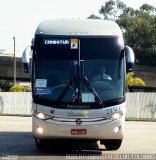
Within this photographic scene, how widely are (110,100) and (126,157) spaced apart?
4.83 feet

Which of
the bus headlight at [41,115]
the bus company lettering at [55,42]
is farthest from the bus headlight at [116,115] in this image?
the bus company lettering at [55,42]

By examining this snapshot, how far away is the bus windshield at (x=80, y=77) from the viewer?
43.0 feet

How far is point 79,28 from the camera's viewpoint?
13.9 meters

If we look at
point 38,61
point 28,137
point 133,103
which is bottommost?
point 133,103

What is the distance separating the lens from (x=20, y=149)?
14.7m

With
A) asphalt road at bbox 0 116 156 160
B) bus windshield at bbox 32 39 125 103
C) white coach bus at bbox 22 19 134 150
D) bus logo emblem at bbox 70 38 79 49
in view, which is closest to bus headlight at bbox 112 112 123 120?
white coach bus at bbox 22 19 134 150

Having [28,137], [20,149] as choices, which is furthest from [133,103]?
[20,149]

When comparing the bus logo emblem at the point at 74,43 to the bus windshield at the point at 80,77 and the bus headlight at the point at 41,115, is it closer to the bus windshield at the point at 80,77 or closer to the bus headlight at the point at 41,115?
the bus windshield at the point at 80,77

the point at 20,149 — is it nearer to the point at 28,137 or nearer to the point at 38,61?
the point at 38,61

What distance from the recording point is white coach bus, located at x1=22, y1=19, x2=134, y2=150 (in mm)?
12984

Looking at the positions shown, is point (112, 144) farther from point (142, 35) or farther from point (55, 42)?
point (142, 35)

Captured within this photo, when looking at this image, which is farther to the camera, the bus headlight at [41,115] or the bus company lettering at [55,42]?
the bus company lettering at [55,42]

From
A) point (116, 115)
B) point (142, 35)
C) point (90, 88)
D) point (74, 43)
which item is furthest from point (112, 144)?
point (142, 35)

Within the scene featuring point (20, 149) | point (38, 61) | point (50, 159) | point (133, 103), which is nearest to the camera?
point (50, 159)
